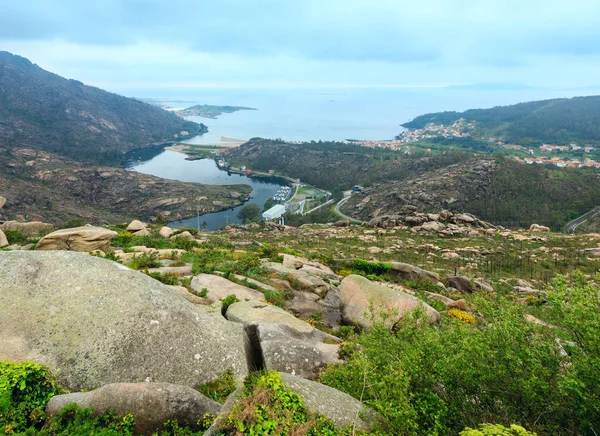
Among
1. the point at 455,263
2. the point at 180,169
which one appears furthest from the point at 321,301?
the point at 180,169

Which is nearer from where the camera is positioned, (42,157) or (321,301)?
(321,301)

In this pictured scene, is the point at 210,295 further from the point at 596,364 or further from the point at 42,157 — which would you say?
the point at 42,157

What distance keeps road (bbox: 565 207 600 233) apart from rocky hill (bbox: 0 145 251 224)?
99.2 meters

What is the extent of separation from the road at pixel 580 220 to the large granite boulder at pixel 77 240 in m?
76.1

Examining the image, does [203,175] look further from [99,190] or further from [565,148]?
[565,148]

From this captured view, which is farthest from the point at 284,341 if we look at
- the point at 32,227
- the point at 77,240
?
the point at 32,227

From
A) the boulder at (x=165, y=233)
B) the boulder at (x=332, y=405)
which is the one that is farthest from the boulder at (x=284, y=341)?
the boulder at (x=165, y=233)

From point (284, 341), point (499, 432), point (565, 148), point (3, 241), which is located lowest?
point (3, 241)

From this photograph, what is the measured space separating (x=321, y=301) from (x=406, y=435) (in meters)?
11.2

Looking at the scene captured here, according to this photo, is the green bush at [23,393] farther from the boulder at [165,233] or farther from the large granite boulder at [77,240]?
the boulder at [165,233]

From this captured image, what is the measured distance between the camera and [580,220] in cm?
6738

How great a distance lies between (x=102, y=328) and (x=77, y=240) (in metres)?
13.1

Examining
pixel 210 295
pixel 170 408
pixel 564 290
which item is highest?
pixel 564 290

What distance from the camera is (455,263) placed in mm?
31672
